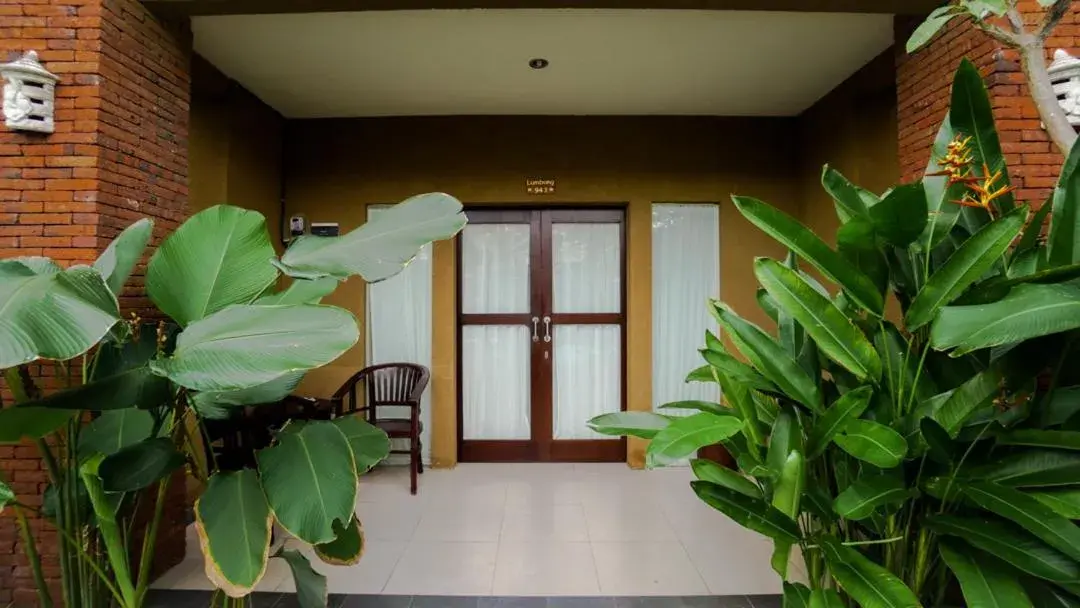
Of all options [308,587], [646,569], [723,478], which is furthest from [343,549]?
[646,569]

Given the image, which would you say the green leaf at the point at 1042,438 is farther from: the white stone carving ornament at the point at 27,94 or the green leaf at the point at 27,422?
the white stone carving ornament at the point at 27,94

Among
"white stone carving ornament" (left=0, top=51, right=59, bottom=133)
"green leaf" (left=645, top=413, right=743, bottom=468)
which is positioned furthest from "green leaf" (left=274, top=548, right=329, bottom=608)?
"white stone carving ornament" (left=0, top=51, right=59, bottom=133)

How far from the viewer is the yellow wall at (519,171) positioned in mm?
4336

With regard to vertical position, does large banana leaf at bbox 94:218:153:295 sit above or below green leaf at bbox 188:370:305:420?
above

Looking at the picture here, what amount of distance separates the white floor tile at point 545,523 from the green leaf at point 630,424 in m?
1.47

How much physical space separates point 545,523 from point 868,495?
2.14 m

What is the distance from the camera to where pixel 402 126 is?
4.35 metres

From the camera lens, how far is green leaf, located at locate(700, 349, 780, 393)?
5.25ft

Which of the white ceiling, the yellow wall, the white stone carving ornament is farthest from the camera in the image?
the yellow wall

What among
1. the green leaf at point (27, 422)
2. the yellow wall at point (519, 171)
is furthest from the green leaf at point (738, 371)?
the yellow wall at point (519, 171)

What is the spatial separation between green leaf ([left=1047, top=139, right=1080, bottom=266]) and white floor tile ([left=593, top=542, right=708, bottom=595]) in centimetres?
188

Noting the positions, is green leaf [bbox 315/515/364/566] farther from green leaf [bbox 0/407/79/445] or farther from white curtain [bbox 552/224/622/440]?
white curtain [bbox 552/224/622/440]

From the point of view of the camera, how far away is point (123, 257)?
1604mm

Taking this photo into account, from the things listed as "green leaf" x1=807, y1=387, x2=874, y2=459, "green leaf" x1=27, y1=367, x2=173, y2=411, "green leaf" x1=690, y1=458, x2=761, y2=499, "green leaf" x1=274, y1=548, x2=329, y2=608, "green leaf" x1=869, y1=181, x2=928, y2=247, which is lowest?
"green leaf" x1=274, y1=548, x2=329, y2=608
